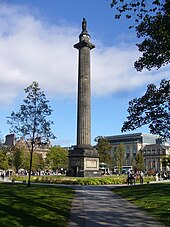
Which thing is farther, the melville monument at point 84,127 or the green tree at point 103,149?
the green tree at point 103,149

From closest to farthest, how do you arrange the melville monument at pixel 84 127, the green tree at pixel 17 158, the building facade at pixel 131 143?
the melville monument at pixel 84 127
the green tree at pixel 17 158
the building facade at pixel 131 143

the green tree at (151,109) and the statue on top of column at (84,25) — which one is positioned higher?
the statue on top of column at (84,25)

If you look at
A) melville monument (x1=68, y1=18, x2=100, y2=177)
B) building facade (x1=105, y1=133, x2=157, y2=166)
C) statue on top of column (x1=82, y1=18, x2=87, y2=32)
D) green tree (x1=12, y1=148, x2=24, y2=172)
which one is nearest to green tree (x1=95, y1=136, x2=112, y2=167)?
green tree (x1=12, y1=148, x2=24, y2=172)

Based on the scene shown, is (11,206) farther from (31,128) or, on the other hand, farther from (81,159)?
(81,159)

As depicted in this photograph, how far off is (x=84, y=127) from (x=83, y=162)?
5.82 metres

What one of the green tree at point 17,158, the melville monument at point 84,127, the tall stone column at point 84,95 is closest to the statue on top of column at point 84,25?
the melville monument at point 84,127

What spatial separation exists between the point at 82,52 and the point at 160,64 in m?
33.5

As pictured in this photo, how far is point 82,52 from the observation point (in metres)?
48.6

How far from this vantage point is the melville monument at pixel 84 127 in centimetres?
4362

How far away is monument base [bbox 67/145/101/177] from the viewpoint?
1704 inches

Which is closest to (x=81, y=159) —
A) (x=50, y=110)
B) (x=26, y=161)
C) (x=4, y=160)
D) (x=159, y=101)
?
(x=50, y=110)

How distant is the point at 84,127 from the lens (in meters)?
46.1

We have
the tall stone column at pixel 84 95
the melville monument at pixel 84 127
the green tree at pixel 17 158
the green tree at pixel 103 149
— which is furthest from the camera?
the green tree at pixel 17 158

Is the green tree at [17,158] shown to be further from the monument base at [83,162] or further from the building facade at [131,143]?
the building facade at [131,143]
